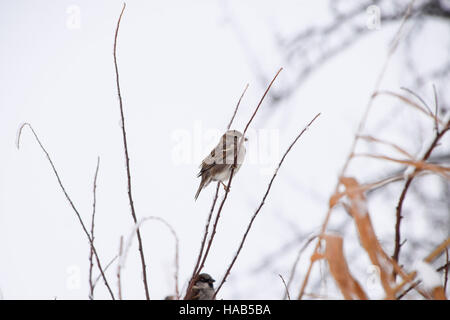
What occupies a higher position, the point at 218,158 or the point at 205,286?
the point at 218,158

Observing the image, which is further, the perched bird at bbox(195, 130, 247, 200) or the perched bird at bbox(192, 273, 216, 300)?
the perched bird at bbox(195, 130, 247, 200)

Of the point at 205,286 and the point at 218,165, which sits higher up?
the point at 218,165

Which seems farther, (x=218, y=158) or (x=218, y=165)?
(x=218, y=165)

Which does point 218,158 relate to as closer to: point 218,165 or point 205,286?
point 218,165

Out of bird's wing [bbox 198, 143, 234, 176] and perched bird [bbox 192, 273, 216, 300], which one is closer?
perched bird [bbox 192, 273, 216, 300]

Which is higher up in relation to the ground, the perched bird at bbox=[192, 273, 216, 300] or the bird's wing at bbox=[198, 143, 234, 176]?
the bird's wing at bbox=[198, 143, 234, 176]

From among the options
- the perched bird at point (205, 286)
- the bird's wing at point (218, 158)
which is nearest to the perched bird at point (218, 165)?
the bird's wing at point (218, 158)

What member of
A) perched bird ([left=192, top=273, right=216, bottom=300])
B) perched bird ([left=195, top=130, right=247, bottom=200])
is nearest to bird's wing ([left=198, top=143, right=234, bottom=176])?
perched bird ([left=195, top=130, right=247, bottom=200])

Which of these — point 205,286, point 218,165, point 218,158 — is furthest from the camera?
point 218,165

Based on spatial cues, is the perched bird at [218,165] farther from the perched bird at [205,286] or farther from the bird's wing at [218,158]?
the perched bird at [205,286]

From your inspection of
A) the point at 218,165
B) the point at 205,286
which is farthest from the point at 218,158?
the point at 205,286

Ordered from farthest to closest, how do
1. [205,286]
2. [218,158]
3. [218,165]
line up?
[218,165] < [218,158] < [205,286]

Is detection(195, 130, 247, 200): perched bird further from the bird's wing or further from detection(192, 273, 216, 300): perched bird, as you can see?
detection(192, 273, 216, 300): perched bird

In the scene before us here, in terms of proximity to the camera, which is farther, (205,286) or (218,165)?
(218,165)
